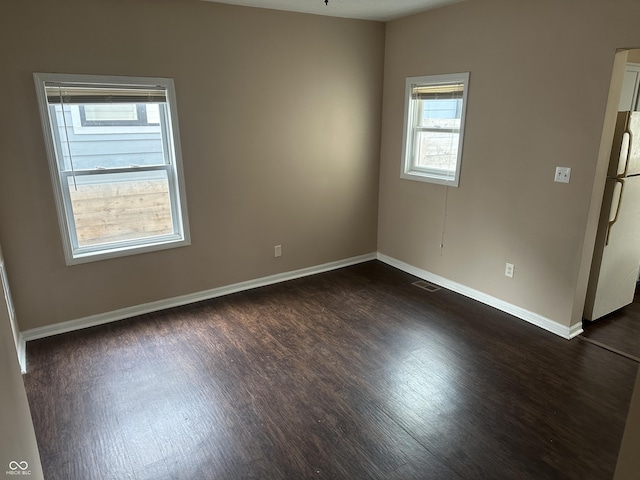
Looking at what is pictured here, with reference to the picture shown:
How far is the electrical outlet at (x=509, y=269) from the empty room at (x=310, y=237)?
0.06 feet

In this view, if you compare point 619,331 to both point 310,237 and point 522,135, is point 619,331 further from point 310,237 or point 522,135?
point 310,237

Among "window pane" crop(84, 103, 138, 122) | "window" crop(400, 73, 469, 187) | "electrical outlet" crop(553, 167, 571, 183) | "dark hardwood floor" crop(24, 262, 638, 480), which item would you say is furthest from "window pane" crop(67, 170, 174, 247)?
"electrical outlet" crop(553, 167, 571, 183)

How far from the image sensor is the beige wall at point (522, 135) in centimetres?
287

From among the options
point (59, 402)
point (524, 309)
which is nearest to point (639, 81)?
point (524, 309)

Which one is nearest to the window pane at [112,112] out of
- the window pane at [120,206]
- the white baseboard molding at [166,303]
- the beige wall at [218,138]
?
the beige wall at [218,138]

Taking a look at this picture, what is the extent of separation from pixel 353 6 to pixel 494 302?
2946 mm

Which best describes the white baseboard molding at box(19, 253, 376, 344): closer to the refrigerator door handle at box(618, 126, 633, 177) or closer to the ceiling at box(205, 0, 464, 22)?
the ceiling at box(205, 0, 464, 22)

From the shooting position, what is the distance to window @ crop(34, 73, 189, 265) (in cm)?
310

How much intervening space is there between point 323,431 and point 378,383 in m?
0.57

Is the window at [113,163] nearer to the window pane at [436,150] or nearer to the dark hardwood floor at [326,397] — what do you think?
the dark hardwood floor at [326,397]

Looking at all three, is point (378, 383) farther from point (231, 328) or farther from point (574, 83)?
point (574, 83)

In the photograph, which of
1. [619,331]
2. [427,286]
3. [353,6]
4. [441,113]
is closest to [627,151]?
[619,331]

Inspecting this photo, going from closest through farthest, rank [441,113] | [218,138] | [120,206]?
1. [120,206]
2. [218,138]
3. [441,113]

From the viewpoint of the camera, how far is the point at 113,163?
335cm
